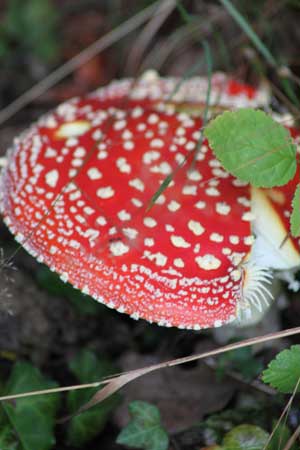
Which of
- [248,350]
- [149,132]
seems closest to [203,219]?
[149,132]

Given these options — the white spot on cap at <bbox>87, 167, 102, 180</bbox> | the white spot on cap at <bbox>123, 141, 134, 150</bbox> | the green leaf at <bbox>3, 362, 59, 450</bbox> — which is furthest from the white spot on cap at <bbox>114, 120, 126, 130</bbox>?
the green leaf at <bbox>3, 362, 59, 450</bbox>

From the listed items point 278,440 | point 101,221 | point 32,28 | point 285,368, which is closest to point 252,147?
point 101,221

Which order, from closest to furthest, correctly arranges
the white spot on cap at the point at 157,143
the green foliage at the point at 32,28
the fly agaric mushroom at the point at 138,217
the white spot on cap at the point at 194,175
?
the fly agaric mushroom at the point at 138,217
the white spot on cap at the point at 194,175
the white spot on cap at the point at 157,143
the green foliage at the point at 32,28

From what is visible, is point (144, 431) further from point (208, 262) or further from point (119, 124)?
point (119, 124)

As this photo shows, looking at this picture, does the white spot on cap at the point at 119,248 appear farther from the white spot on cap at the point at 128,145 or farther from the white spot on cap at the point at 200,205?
the white spot on cap at the point at 128,145

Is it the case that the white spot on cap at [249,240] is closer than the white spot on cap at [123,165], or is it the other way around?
the white spot on cap at [249,240]

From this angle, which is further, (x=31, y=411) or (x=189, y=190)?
(x=31, y=411)

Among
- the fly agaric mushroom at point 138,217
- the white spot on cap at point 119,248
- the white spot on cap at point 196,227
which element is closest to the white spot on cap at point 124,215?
the fly agaric mushroom at point 138,217
